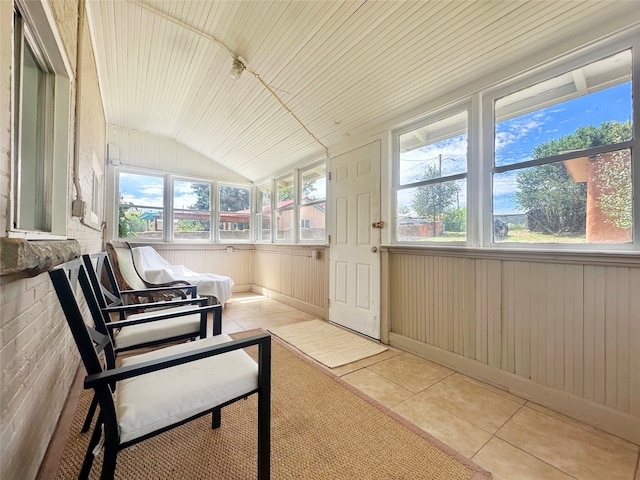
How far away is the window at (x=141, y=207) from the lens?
4598mm

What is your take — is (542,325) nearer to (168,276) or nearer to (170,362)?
(170,362)

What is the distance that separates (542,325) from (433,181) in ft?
4.65

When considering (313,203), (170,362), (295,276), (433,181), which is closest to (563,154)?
(433,181)

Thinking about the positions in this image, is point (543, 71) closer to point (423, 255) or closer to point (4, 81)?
point (423, 255)

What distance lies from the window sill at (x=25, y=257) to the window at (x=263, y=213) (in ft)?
14.1

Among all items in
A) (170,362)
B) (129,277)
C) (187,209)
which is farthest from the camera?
(187,209)

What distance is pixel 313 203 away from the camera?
13.3 ft

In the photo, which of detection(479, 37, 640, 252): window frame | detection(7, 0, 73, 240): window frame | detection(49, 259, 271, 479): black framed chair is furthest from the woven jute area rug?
detection(479, 37, 640, 252): window frame

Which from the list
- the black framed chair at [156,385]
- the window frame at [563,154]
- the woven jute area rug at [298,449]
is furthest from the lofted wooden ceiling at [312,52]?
the woven jute area rug at [298,449]

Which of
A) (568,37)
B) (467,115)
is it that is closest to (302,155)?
(467,115)

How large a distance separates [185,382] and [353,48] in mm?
2581

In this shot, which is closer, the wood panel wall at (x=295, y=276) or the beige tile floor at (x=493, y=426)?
the beige tile floor at (x=493, y=426)

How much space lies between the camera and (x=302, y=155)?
4.10 metres

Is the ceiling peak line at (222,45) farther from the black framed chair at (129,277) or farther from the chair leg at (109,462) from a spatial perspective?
the chair leg at (109,462)
